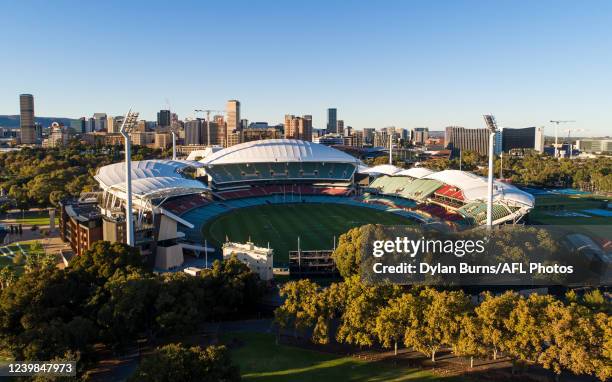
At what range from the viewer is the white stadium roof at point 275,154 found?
10444 centimetres

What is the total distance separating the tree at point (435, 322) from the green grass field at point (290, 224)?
25526 mm

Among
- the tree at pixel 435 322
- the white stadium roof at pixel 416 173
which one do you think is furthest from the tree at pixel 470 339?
the white stadium roof at pixel 416 173

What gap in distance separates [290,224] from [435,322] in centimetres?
4678

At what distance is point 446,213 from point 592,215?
29.6 m

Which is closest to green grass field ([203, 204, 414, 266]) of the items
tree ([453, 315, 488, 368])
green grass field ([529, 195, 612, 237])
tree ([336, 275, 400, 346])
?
tree ([336, 275, 400, 346])

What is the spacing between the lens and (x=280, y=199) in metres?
96.2

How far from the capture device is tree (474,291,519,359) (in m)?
27.3

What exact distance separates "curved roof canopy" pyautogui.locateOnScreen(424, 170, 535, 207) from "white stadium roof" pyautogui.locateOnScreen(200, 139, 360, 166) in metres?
27.0

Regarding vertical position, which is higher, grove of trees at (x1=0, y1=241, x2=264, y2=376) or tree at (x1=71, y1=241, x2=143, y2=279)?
tree at (x1=71, y1=241, x2=143, y2=279)

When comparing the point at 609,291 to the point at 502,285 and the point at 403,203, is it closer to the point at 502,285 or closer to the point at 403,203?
the point at 502,285

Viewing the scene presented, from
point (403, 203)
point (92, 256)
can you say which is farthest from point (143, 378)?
point (403, 203)

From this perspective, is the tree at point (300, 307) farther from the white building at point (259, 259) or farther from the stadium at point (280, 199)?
the stadium at point (280, 199)

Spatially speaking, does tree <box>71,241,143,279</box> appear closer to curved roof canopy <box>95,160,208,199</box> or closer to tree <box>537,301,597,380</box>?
curved roof canopy <box>95,160,208,199</box>

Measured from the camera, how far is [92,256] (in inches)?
1563
